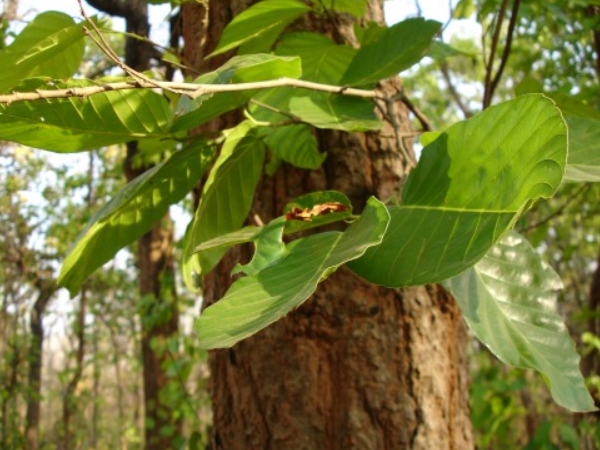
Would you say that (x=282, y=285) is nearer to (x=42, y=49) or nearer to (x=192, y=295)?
(x=42, y=49)

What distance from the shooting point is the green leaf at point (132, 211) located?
2.38ft

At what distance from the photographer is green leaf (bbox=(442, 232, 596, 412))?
62 centimetres

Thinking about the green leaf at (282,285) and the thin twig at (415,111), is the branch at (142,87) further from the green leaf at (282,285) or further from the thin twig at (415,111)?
the thin twig at (415,111)

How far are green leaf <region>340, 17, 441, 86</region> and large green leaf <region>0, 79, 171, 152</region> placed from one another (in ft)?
0.79

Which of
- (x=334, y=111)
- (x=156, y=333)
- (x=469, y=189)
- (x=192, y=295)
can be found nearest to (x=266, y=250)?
(x=469, y=189)

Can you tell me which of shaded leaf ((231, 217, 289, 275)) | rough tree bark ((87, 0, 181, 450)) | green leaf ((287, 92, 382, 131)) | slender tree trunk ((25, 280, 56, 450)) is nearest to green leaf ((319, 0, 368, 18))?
green leaf ((287, 92, 382, 131))

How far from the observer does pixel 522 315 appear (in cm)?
69

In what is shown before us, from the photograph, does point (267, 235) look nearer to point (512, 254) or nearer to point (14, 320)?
point (512, 254)

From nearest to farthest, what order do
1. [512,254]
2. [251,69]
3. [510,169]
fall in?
[510,169] < [251,69] < [512,254]

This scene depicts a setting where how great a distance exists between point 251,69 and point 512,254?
0.32 m

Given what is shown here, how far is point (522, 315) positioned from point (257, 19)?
1.39 ft

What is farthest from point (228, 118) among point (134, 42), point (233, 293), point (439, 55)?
point (134, 42)

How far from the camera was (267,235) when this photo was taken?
58 centimetres

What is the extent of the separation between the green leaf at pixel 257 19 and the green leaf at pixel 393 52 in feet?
0.30
